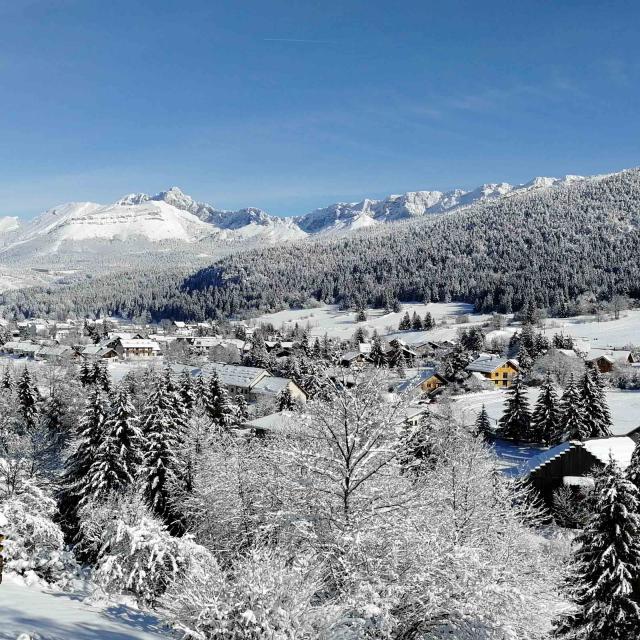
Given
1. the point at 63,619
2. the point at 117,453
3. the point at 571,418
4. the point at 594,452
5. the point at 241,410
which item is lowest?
the point at 241,410

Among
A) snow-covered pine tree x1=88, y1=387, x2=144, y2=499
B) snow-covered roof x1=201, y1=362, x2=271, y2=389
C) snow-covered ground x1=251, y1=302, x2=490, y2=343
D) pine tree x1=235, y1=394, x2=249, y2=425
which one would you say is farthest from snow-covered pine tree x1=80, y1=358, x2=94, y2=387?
snow-covered ground x1=251, y1=302, x2=490, y2=343

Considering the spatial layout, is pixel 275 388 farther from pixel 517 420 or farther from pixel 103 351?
pixel 103 351

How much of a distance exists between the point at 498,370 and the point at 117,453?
66.9 meters

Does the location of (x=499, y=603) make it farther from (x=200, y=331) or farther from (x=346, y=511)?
(x=200, y=331)

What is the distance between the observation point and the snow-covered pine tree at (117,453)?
27422 millimetres

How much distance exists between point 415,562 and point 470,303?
634ft

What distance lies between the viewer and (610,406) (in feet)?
202

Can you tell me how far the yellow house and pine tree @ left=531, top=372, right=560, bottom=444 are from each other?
30742mm

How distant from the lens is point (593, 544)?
1566 centimetres

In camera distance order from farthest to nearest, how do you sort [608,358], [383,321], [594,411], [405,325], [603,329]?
[383,321], [405,325], [603,329], [608,358], [594,411]

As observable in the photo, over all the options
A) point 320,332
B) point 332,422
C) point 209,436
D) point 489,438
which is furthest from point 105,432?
point 320,332

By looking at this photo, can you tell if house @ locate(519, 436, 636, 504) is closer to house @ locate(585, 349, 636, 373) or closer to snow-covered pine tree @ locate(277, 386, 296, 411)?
snow-covered pine tree @ locate(277, 386, 296, 411)

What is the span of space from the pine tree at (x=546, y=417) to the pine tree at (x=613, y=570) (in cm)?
3755

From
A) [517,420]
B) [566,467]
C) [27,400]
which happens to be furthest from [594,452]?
[27,400]
